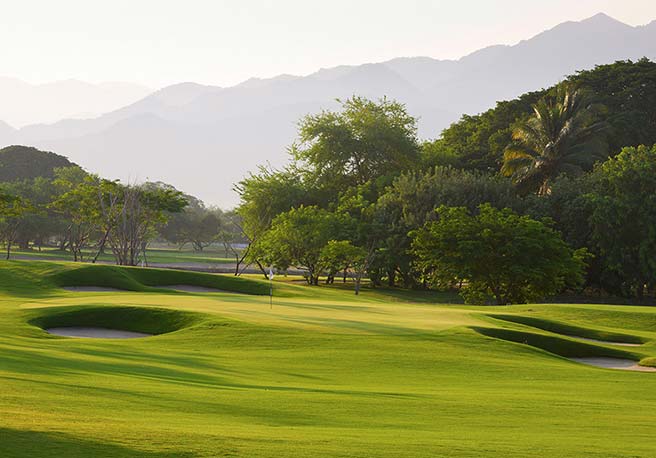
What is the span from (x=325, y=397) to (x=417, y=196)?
5080cm

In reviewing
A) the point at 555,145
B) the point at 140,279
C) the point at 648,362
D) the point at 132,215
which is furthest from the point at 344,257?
the point at 648,362

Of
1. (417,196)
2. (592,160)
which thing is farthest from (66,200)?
(592,160)

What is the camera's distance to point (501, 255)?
4991cm

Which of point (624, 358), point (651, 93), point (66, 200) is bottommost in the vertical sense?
point (624, 358)

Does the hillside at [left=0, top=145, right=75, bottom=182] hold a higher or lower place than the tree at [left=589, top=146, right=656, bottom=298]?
higher

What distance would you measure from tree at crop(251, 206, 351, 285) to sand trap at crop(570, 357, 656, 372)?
120ft

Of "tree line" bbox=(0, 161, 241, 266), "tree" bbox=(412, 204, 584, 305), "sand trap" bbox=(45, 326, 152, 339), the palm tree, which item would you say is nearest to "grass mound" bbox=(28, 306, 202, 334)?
"sand trap" bbox=(45, 326, 152, 339)

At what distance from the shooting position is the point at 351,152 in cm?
8419

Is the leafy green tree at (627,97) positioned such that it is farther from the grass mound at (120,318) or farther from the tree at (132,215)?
the grass mound at (120,318)

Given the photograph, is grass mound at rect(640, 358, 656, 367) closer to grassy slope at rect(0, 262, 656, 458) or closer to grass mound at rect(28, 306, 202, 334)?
grassy slope at rect(0, 262, 656, 458)

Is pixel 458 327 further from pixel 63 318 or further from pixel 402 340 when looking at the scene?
pixel 63 318

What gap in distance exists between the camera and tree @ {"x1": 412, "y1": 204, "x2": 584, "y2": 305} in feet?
161

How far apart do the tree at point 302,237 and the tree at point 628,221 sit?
740 inches

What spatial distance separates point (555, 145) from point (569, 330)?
39.6 meters
